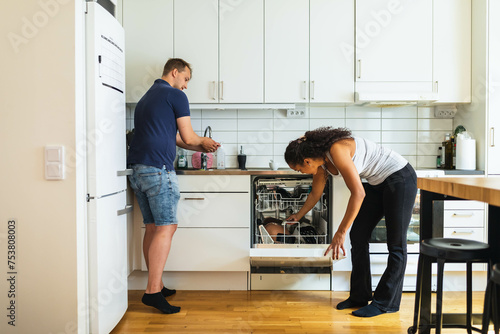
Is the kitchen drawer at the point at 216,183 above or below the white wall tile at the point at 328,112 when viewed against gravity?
below

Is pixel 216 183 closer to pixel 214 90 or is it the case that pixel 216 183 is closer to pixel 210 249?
pixel 210 249

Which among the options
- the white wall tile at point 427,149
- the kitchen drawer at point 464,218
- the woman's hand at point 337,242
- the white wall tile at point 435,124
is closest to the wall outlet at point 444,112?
the white wall tile at point 435,124

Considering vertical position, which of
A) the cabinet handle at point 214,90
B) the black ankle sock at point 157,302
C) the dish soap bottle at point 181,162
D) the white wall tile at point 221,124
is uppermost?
the cabinet handle at point 214,90

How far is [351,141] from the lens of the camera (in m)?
2.23

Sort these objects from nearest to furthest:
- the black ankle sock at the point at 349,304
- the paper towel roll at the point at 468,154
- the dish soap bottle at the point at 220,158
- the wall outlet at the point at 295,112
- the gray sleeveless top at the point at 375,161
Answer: the gray sleeveless top at the point at 375,161 → the black ankle sock at the point at 349,304 → the paper towel roll at the point at 468,154 → the dish soap bottle at the point at 220,158 → the wall outlet at the point at 295,112

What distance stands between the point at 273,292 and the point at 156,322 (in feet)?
2.76

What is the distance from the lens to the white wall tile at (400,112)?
337cm

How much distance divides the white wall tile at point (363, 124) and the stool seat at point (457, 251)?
182 centimetres

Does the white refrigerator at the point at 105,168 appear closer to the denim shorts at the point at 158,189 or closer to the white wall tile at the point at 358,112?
the denim shorts at the point at 158,189

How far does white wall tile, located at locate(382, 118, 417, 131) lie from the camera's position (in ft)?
11.1

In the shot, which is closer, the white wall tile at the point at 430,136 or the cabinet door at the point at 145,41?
the cabinet door at the point at 145,41

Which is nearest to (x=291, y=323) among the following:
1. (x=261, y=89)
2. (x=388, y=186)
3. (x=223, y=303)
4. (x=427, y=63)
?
(x=223, y=303)

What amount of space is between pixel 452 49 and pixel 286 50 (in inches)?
47.3

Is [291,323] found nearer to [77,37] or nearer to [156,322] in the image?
[156,322]
